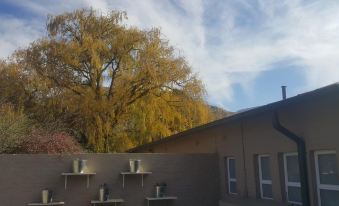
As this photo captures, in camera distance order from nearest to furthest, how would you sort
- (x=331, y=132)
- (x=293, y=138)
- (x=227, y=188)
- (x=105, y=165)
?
Answer: 1. (x=331, y=132)
2. (x=293, y=138)
3. (x=105, y=165)
4. (x=227, y=188)

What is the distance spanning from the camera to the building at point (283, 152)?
26.0ft

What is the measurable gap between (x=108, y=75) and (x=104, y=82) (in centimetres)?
41

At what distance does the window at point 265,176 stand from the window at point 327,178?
6.57 feet

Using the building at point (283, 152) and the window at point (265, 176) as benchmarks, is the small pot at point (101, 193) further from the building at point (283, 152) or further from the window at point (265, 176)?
the window at point (265, 176)

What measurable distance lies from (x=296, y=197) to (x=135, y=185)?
4.47m

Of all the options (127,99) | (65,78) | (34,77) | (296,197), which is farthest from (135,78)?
(296,197)

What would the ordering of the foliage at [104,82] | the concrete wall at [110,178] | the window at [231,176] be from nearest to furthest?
the concrete wall at [110,178] → the window at [231,176] → the foliage at [104,82]

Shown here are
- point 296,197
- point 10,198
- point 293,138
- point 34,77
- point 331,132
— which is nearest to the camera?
point 331,132

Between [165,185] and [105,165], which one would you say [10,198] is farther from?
[165,185]

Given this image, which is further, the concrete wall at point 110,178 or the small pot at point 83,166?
the small pot at point 83,166

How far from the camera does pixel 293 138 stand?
8656 millimetres

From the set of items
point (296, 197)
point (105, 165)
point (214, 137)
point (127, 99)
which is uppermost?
point (127, 99)

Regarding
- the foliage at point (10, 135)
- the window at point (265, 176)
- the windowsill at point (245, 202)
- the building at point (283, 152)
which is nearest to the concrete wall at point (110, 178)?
the windowsill at point (245, 202)

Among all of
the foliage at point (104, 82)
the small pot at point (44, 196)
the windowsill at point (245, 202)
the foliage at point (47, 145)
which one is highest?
the foliage at point (104, 82)
